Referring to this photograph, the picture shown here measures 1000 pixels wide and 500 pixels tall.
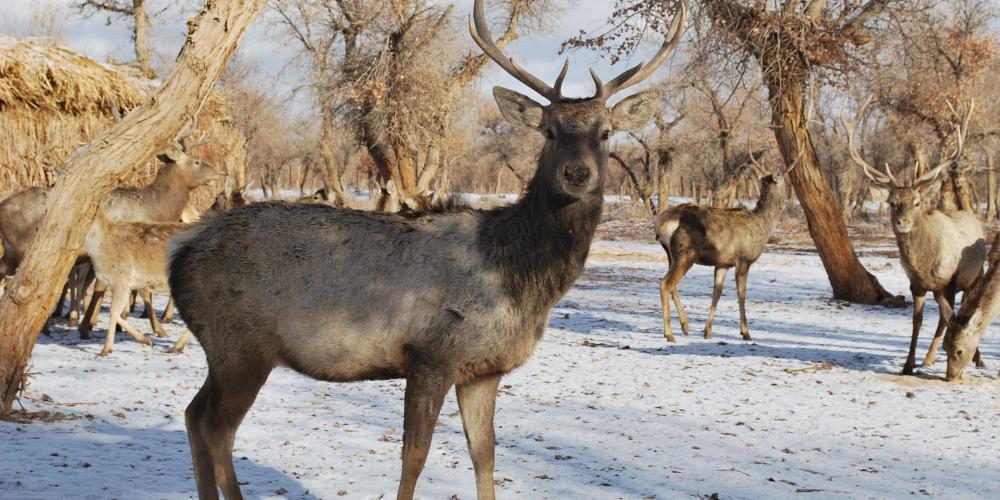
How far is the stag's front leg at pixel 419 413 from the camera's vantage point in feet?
13.8

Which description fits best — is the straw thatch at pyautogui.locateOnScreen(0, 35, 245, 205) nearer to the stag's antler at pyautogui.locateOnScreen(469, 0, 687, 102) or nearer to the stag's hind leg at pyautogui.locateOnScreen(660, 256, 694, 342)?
the stag's hind leg at pyautogui.locateOnScreen(660, 256, 694, 342)

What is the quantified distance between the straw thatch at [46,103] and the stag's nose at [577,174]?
10.9 meters

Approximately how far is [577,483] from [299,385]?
10.9ft

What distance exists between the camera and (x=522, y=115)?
5.31 meters

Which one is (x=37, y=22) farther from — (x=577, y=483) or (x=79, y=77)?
(x=577, y=483)

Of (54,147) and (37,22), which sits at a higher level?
(37,22)

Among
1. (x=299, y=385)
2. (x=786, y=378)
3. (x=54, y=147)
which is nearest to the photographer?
(x=299, y=385)

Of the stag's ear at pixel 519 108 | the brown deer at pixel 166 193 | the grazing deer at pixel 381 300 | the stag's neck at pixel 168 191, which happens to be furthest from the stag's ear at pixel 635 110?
the stag's neck at pixel 168 191

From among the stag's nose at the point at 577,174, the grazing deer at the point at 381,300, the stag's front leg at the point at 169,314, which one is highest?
the stag's nose at the point at 577,174

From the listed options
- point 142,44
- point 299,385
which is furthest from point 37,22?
point 299,385

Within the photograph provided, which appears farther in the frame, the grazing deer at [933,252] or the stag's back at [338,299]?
the grazing deer at [933,252]

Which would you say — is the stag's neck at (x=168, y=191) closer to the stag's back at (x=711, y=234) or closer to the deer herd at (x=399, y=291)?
the stag's back at (x=711, y=234)

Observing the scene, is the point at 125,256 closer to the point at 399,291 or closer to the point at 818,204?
the point at 399,291

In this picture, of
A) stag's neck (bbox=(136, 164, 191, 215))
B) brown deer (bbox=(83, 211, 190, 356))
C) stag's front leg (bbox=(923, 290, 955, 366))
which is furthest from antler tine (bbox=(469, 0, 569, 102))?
stag's neck (bbox=(136, 164, 191, 215))
